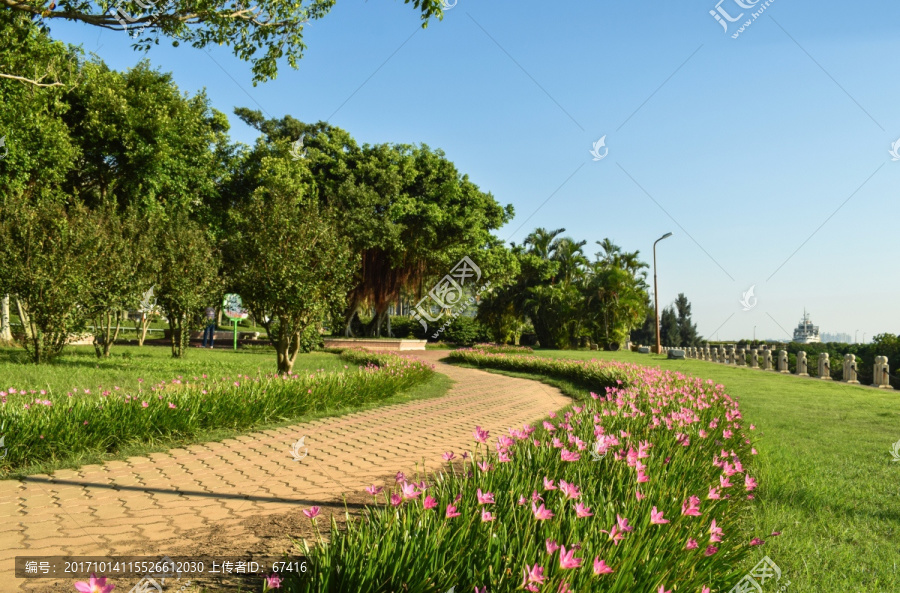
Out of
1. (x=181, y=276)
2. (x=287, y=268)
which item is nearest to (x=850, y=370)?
(x=287, y=268)

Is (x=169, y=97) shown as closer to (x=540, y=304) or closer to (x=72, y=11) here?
(x=72, y=11)

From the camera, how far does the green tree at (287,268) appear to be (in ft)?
34.9

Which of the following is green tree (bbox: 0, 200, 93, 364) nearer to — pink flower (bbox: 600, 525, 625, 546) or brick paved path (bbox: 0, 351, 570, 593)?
brick paved path (bbox: 0, 351, 570, 593)

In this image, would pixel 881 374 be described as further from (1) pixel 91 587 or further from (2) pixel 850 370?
(1) pixel 91 587

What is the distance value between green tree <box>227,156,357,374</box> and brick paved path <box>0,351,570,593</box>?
129 inches

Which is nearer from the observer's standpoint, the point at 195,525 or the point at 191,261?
Result: the point at 195,525

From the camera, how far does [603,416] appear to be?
19.1ft

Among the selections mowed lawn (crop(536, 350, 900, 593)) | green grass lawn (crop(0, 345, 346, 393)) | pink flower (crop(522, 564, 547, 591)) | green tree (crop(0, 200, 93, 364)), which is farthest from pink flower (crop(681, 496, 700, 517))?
green tree (crop(0, 200, 93, 364))

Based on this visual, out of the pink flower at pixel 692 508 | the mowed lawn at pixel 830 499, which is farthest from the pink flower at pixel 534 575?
the mowed lawn at pixel 830 499

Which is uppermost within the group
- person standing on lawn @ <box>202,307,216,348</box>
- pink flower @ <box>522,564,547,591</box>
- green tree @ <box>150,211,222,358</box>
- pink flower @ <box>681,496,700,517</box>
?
green tree @ <box>150,211,222,358</box>

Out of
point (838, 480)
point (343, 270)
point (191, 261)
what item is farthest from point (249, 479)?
point (191, 261)

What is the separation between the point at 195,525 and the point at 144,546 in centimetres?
44

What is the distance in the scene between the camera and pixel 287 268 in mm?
10594

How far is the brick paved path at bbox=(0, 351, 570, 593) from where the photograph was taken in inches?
144
